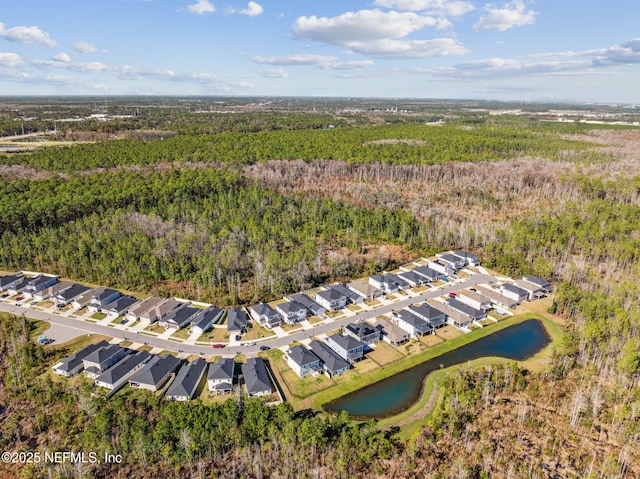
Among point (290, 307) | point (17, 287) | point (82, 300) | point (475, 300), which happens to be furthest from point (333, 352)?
point (17, 287)

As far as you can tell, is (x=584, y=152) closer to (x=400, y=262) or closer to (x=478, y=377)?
(x=400, y=262)

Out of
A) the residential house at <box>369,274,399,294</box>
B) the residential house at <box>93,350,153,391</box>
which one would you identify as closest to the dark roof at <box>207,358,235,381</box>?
the residential house at <box>93,350,153,391</box>

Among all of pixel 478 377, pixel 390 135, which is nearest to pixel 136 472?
pixel 478 377

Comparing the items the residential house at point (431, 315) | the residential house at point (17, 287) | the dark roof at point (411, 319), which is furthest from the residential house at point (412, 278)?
the residential house at point (17, 287)

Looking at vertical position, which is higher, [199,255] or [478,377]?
[199,255]

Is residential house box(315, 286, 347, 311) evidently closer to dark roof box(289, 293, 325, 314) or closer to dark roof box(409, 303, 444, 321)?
dark roof box(289, 293, 325, 314)

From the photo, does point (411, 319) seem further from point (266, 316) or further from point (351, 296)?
point (266, 316)

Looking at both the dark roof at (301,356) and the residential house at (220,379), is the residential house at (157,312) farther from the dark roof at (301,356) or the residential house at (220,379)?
the dark roof at (301,356)

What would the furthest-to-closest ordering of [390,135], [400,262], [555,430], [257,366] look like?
[390,135]
[400,262]
[257,366]
[555,430]
